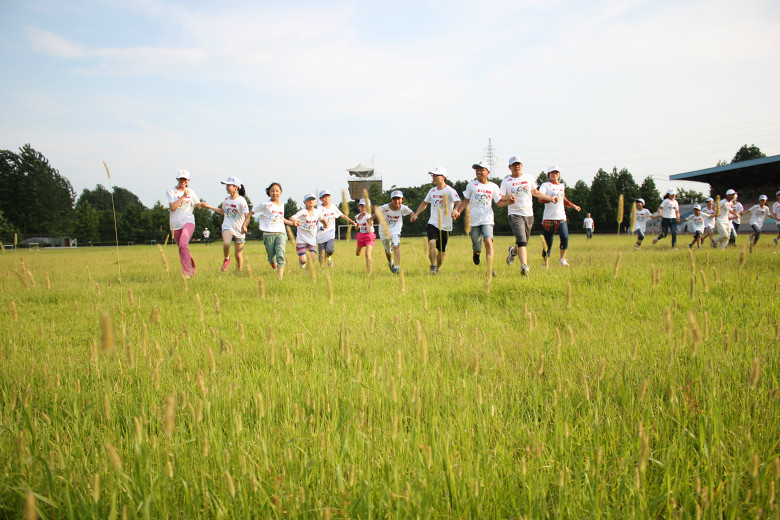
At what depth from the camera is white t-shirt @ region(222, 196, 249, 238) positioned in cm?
1175

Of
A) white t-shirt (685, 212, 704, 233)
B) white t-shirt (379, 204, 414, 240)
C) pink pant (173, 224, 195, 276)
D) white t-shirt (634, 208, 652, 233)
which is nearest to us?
pink pant (173, 224, 195, 276)

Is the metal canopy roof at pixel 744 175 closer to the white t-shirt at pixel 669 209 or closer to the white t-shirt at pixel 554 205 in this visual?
the white t-shirt at pixel 669 209

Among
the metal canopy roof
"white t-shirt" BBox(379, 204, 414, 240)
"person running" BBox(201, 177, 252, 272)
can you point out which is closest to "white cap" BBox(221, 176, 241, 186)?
"person running" BBox(201, 177, 252, 272)

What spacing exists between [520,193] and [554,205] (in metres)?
1.87

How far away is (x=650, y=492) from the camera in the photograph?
5.94ft

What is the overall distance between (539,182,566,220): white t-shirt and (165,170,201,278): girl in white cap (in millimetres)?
8216

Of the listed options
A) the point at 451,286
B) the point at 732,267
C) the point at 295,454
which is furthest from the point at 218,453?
the point at 732,267

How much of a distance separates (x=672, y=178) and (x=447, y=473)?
198ft

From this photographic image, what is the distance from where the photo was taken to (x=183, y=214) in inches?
384

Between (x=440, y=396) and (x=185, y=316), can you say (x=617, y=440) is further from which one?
(x=185, y=316)

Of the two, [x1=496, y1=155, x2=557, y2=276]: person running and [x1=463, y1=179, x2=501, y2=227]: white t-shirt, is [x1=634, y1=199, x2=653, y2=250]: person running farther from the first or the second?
[x1=463, y1=179, x2=501, y2=227]: white t-shirt

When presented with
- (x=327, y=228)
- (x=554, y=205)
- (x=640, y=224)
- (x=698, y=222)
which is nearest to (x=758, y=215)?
(x=698, y=222)

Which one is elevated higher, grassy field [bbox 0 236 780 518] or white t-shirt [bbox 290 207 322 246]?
white t-shirt [bbox 290 207 322 246]

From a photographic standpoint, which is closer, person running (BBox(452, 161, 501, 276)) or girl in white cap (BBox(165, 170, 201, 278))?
person running (BBox(452, 161, 501, 276))
